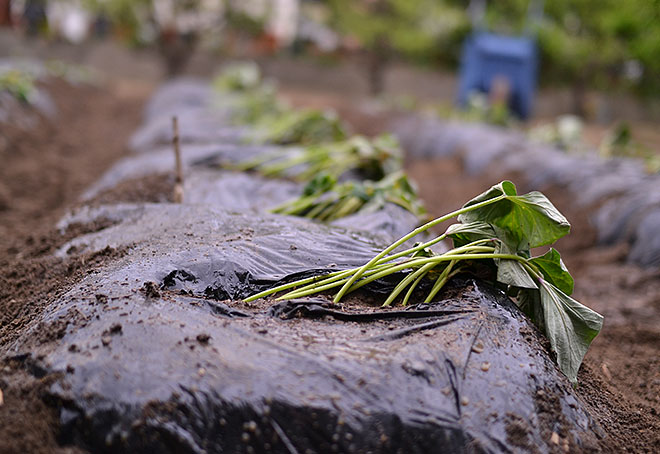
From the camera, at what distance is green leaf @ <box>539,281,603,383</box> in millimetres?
1539

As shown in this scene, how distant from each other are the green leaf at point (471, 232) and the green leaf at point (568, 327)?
206mm

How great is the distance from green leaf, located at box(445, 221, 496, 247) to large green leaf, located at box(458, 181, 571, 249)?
0.02 meters

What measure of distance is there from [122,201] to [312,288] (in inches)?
54.0

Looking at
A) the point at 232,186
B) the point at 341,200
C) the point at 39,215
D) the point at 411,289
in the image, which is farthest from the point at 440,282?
the point at 39,215

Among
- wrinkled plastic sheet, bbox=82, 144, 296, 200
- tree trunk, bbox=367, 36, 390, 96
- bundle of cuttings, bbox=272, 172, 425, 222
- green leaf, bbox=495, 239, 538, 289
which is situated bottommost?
tree trunk, bbox=367, 36, 390, 96

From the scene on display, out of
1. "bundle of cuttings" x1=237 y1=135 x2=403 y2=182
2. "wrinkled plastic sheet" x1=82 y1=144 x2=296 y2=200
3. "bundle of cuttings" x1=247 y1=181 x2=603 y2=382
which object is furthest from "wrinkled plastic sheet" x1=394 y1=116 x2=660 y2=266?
"wrinkled plastic sheet" x1=82 y1=144 x2=296 y2=200

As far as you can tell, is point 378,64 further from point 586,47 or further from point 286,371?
point 286,371

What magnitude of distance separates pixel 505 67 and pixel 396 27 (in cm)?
581

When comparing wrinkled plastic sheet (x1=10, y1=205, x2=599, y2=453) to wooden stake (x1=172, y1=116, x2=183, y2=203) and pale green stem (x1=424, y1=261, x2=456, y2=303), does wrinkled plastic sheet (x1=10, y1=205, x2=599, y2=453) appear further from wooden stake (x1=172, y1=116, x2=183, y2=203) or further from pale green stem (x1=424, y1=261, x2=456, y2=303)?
wooden stake (x1=172, y1=116, x2=183, y2=203)

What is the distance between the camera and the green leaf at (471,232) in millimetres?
1666

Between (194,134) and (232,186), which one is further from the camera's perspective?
(194,134)

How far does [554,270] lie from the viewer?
1633 mm

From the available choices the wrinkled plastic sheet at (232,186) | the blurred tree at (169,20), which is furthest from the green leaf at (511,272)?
the blurred tree at (169,20)

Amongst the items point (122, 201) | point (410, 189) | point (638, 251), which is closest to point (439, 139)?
point (638, 251)
